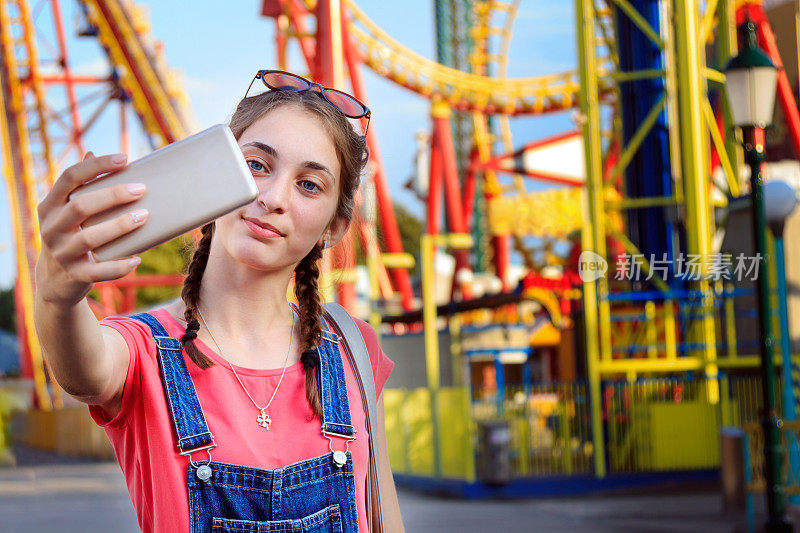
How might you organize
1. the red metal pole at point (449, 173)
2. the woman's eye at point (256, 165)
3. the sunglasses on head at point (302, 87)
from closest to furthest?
the woman's eye at point (256, 165), the sunglasses on head at point (302, 87), the red metal pole at point (449, 173)

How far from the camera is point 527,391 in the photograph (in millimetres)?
11359

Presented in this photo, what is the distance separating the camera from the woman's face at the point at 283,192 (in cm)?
141

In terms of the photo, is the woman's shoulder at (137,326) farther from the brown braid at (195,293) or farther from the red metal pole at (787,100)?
the red metal pole at (787,100)

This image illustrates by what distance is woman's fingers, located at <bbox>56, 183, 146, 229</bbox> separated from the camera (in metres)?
1.03

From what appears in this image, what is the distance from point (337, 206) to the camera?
1.60 metres

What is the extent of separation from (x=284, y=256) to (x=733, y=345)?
10.9 meters

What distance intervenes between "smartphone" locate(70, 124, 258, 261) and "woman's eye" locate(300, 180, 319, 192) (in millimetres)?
335

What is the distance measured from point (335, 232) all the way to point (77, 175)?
0.65 meters

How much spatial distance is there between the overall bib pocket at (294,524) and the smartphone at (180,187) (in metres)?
0.43

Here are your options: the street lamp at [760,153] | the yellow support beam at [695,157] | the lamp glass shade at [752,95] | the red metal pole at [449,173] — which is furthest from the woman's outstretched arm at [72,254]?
the red metal pole at [449,173]

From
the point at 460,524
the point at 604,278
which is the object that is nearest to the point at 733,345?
the point at 604,278

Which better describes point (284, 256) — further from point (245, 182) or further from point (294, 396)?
point (245, 182)

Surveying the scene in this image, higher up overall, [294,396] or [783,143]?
[783,143]

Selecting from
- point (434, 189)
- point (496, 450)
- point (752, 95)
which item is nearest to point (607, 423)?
point (496, 450)
